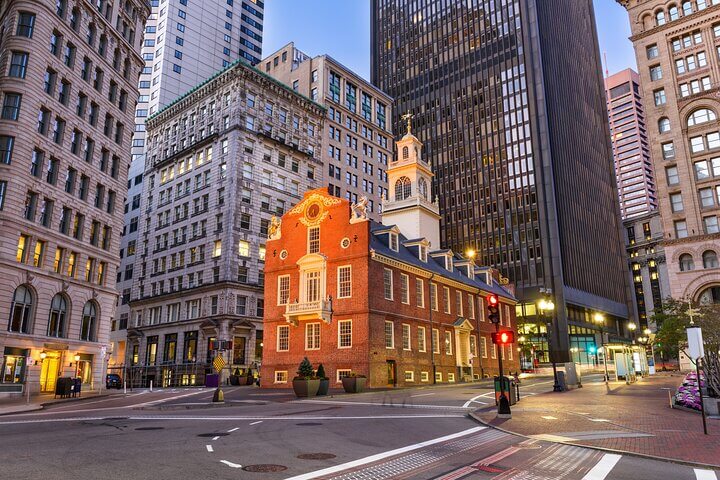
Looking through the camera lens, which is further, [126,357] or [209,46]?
[209,46]

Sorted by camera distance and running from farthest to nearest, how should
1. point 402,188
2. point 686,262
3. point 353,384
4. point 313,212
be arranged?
point 686,262
point 402,188
point 313,212
point 353,384

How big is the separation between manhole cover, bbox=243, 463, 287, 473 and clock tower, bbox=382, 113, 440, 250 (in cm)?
4725

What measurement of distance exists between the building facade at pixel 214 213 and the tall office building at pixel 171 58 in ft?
20.3

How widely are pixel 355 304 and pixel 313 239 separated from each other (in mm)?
7421

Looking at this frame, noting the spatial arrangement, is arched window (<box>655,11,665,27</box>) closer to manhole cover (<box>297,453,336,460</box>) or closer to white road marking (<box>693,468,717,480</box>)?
white road marking (<box>693,468,717,480</box>)

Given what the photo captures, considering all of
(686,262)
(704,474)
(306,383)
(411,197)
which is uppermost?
(411,197)

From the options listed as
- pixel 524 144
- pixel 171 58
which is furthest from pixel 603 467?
pixel 524 144

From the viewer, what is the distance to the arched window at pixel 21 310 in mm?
37250

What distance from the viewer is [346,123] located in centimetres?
8712

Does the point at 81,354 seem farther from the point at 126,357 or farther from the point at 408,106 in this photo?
the point at 408,106

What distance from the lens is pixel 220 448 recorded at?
12.2 metres

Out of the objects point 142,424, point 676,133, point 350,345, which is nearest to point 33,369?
point 350,345

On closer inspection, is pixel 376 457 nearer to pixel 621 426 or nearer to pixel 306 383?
pixel 621 426

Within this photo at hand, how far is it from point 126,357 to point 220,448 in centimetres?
7120
